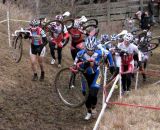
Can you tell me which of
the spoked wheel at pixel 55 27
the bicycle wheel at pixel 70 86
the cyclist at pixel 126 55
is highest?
the spoked wheel at pixel 55 27

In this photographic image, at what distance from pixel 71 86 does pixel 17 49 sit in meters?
3.48

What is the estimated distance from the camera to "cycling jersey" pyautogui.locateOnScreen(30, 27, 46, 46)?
12453mm

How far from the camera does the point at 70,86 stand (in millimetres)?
10547

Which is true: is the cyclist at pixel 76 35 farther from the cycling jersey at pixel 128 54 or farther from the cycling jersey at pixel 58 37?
the cycling jersey at pixel 128 54

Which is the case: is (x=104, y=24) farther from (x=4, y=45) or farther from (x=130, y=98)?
(x=130, y=98)

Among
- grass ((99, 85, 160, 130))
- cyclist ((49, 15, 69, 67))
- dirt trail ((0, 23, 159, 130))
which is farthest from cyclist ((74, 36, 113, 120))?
cyclist ((49, 15, 69, 67))

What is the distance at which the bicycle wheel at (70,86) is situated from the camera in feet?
32.1

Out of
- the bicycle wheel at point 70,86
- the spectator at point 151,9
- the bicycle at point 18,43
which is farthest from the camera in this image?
the spectator at point 151,9

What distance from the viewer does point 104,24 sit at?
91.5 ft

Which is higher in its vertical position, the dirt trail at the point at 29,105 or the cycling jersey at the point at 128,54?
the cycling jersey at the point at 128,54

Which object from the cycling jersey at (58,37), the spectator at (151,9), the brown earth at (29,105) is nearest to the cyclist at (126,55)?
the brown earth at (29,105)

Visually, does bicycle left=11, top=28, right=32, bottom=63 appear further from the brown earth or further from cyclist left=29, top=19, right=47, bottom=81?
the brown earth

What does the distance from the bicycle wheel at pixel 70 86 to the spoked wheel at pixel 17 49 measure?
283 cm

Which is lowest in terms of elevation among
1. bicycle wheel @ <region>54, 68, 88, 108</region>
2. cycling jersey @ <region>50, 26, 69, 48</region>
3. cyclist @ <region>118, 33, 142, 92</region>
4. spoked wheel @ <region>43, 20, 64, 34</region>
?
bicycle wheel @ <region>54, 68, 88, 108</region>
